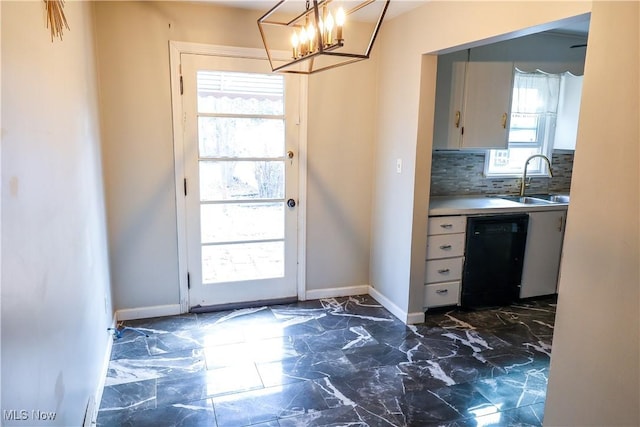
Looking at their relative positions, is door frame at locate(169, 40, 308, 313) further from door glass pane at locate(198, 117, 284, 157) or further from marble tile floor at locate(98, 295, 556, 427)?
marble tile floor at locate(98, 295, 556, 427)

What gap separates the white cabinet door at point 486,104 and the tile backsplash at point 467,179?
46 centimetres

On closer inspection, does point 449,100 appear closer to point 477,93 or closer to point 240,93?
point 477,93

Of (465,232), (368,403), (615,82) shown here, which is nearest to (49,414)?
(368,403)

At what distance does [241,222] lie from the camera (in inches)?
138

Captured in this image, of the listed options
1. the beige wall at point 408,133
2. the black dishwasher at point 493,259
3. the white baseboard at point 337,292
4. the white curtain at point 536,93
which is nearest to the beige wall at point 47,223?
the white baseboard at point 337,292

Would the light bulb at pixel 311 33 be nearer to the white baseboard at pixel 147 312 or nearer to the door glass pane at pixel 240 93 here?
the door glass pane at pixel 240 93

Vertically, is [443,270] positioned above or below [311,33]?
below

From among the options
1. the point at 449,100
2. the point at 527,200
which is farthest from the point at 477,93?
the point at 527,200

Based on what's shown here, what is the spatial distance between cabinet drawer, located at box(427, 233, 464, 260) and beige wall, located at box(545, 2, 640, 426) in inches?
65.6

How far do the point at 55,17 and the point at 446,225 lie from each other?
276 cm

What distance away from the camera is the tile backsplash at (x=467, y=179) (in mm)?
4047

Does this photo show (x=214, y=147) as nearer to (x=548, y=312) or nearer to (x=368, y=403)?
(x=368, y=403)

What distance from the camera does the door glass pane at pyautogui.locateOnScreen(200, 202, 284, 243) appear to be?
3.43 m

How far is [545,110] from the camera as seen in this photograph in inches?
167
